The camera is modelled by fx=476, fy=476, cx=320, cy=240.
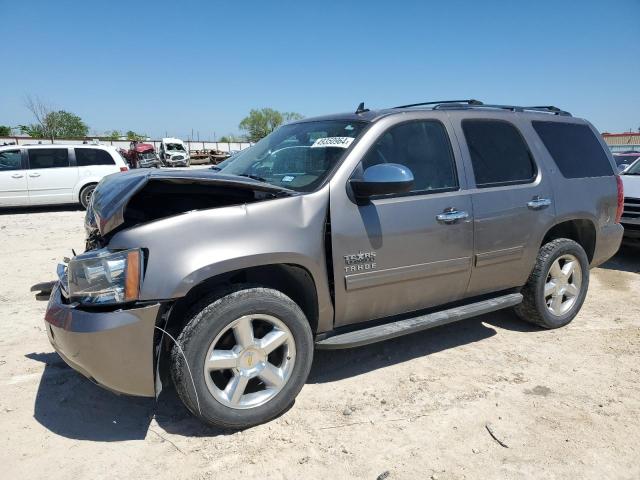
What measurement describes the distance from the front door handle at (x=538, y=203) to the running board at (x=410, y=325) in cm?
73

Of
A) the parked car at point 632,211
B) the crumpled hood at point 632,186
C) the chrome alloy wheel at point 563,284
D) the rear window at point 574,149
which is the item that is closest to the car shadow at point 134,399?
the chrome alloy wheel at point 563,284

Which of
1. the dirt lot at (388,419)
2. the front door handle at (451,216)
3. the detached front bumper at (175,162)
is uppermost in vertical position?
the detached front bumper at (175,162)

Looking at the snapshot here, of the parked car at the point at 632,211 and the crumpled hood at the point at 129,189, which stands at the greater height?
the crumpled hood at the point at 129,189

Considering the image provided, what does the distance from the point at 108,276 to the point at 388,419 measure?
1.79m

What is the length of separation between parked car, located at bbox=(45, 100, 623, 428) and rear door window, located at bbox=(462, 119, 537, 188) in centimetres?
1

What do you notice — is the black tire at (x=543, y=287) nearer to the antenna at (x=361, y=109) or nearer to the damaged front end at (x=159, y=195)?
the antenna at (x=361, y=109)

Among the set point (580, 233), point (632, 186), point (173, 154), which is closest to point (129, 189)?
point (580, 233)

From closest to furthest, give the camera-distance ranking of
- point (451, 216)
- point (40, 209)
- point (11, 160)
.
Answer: point (451, 216)
point (11, 160)
point (40, 209)

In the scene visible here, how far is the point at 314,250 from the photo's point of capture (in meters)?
2.82

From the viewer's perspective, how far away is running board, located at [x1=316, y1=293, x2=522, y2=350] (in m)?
2.98

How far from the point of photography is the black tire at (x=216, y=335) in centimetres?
249

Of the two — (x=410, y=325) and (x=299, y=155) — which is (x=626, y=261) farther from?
(x=299, y=155)

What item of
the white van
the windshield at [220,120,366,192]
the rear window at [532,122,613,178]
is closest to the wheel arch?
the windshield at [220,120,366,192]

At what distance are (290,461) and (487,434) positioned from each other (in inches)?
44.9
